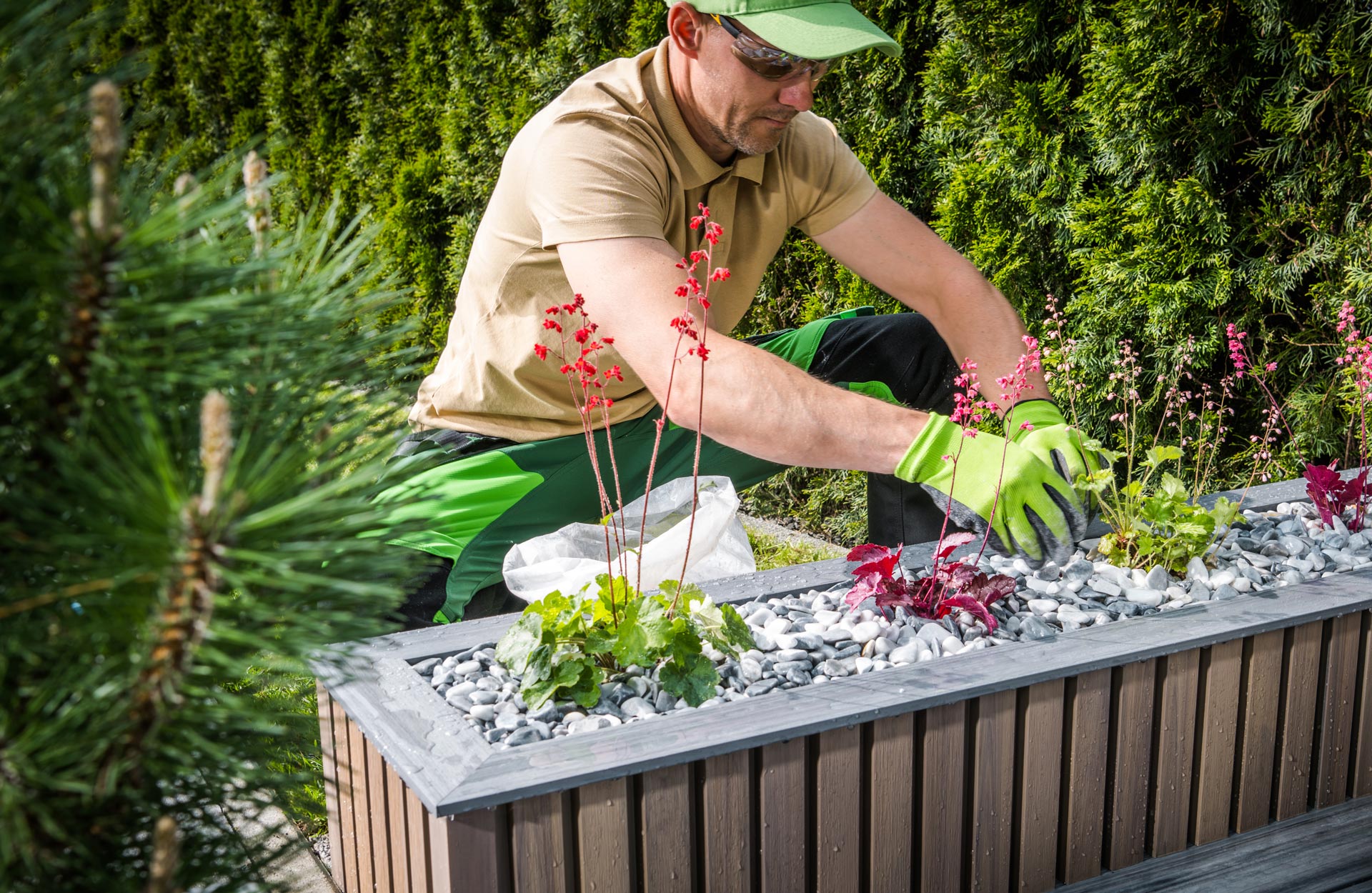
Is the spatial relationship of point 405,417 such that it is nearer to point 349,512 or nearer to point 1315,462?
point 349,512

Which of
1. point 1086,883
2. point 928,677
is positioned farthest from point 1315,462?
point 928,677

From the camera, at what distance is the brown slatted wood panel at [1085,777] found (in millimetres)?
1441

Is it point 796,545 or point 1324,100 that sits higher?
point 1324,100

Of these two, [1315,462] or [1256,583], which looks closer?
[1256,583]

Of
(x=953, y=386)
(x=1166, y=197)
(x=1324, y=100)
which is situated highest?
(x=1324, y=100)

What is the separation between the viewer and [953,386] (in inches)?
103

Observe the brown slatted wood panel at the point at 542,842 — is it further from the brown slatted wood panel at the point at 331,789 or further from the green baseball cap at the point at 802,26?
the green baseball cap at the point at 802,26

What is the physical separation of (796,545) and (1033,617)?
84.8 inches

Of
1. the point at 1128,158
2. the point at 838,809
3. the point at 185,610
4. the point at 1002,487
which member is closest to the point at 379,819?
the point at 838,809

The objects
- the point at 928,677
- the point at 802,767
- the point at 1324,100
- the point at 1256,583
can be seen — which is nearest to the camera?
the point at 802,767

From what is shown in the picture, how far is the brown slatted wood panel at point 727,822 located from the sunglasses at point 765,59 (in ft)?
4.50

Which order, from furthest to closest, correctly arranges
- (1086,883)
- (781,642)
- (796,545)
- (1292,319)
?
1. (796,545)
2. (1292,319)
3. (781,642)
4. (1086,883)

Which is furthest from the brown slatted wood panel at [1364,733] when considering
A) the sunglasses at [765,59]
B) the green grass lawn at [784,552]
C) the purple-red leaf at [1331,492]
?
the green grass lawn at [784,552]

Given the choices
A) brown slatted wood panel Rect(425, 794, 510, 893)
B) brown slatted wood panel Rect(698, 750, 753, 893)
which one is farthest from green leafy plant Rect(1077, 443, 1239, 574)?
brown slatted wood panel Rect(425, 794, 510, 893)
